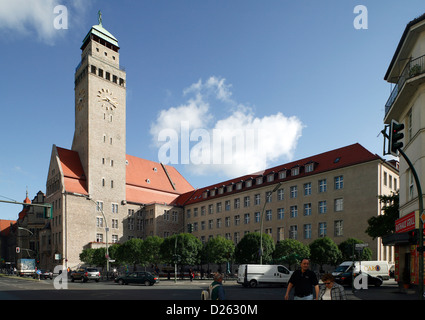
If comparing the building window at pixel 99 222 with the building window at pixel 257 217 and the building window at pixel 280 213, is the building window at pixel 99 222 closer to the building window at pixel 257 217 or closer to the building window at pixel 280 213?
the building window at pixel 257 217

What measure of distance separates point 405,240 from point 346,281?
10222 millimetres

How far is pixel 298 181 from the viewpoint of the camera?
55.3 m

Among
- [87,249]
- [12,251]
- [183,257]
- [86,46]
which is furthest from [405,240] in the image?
[12,251]

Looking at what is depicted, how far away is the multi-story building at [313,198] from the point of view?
4578 cm

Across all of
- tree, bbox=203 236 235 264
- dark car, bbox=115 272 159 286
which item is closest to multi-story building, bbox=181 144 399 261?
tree, bbox=203 236 235 264

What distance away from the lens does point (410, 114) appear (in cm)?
2467

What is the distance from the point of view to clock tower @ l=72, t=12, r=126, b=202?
229ft

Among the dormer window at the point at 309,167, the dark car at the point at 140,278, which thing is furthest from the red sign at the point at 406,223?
the dormer window at the point at 309,167

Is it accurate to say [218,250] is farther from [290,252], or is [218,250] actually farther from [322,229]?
[322,229]

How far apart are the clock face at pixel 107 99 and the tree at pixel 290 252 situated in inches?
1799

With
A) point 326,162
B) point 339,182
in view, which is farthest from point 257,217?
point 339,182

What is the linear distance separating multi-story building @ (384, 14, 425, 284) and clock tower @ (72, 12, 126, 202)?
2187 inches
